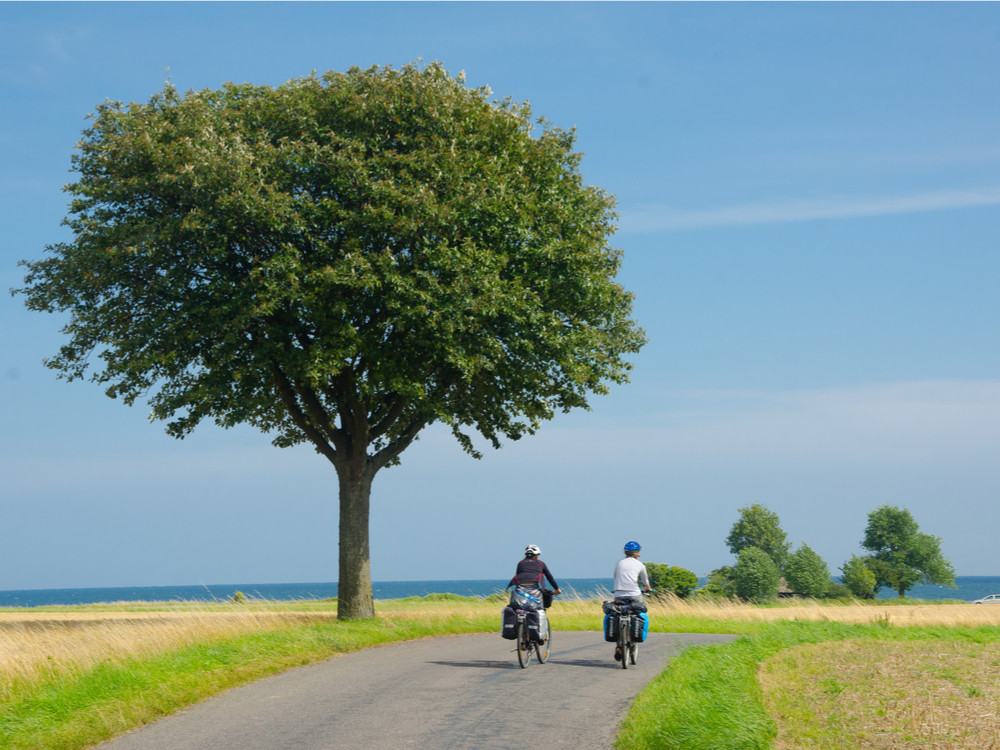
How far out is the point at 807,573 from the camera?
100 metres

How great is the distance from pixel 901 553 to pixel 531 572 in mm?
100722

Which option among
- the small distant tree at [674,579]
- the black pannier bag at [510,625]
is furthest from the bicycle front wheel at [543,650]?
→ the small distant tree at [674,579]

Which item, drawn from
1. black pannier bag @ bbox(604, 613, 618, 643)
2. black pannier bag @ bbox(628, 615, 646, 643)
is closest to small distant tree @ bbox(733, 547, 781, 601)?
black pannier bag @ bbox(628, 615, 646, 643)

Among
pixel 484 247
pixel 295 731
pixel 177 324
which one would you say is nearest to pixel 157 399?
pixel 177 324

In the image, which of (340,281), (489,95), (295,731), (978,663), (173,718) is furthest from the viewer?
(489,95)

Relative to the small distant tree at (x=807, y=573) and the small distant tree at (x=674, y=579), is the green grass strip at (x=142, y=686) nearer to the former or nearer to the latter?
the small distant tree at (x=674, y=579)

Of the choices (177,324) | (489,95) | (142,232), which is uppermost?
(489,95)

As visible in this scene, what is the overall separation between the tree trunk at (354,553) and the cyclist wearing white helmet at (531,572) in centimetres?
808

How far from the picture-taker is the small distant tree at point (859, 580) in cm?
9850

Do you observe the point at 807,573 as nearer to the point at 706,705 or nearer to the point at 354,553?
the point at 354,553

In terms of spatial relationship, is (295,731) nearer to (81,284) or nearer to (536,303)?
(536,303)

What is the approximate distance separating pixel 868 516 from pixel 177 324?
103 m

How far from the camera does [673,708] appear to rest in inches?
420

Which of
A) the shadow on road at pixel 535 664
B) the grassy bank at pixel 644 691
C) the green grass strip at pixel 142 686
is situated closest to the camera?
the grassy bank at pixel 644 691
